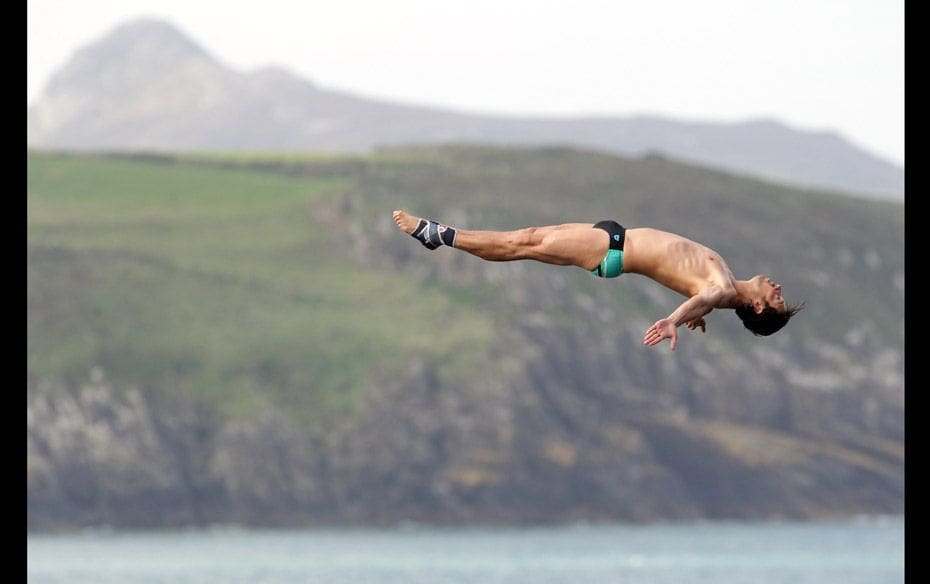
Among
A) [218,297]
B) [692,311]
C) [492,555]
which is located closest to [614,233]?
[692,311]

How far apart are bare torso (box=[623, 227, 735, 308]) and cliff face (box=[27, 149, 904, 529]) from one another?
118 meters

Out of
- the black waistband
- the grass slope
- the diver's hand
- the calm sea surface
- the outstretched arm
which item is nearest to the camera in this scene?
the diver's hand

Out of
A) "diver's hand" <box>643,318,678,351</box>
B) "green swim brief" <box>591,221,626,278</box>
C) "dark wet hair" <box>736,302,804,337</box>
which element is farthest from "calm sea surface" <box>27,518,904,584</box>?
"diver's hand" <box>643,318,678,351</box>

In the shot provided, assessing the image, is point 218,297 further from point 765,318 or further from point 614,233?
point 614,233

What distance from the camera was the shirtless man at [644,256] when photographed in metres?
18.9

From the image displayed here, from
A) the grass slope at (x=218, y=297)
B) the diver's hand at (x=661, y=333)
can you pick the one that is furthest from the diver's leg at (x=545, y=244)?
the grass slope at (x=218, y=297)

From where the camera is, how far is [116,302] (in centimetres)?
15175

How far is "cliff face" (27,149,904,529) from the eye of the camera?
470 ft

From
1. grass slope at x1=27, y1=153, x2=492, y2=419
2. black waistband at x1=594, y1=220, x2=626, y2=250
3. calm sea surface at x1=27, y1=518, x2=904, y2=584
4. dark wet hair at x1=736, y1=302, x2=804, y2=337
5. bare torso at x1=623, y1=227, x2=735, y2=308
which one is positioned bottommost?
calm sea surface at x1=27, y1=518, x2=904, y2=584

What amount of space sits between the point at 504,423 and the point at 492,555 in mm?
20843

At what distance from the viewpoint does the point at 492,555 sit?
125 meters

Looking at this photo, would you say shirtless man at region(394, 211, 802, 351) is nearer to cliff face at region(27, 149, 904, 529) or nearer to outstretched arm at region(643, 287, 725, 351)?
outstretched arm at region(643, 287, 725, 351)
